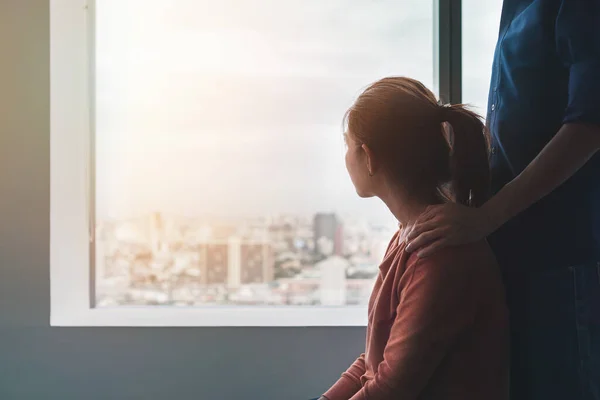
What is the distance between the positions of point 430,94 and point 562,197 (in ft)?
0.91

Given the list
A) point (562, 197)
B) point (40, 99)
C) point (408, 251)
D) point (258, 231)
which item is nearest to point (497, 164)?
point (562, 197)

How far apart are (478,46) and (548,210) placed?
2.67 feet

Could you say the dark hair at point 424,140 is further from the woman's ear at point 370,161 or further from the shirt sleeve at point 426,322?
the shirt sleeve at point 426,322

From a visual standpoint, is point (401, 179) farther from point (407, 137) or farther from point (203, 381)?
point (203, 381)

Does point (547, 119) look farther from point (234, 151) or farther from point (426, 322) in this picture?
point (234, 151)

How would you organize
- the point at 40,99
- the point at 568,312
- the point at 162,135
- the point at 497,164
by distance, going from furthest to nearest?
the point at 162,135 → the point at 40,99 → the point at 497,164 → the point at 568,312

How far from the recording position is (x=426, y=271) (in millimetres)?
789

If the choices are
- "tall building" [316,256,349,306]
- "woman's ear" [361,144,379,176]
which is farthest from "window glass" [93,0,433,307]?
"woman's ear" [361,144,379,176]

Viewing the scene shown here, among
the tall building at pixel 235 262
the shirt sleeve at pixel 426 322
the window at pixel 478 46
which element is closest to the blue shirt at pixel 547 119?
the shirt sleeve at pixel 426 322

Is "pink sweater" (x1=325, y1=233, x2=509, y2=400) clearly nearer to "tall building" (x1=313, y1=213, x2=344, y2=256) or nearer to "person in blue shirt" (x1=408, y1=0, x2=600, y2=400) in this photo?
"person in blue shirt" (x1=408, y1=0, x2=600, y2=400)

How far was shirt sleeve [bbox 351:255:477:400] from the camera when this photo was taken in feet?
2.52

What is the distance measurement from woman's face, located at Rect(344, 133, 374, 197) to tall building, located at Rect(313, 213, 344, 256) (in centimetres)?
56

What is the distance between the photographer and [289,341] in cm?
134

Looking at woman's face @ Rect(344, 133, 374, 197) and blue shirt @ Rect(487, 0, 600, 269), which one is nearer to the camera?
blue shirt @ Rect(487, 0, 600, 269)
